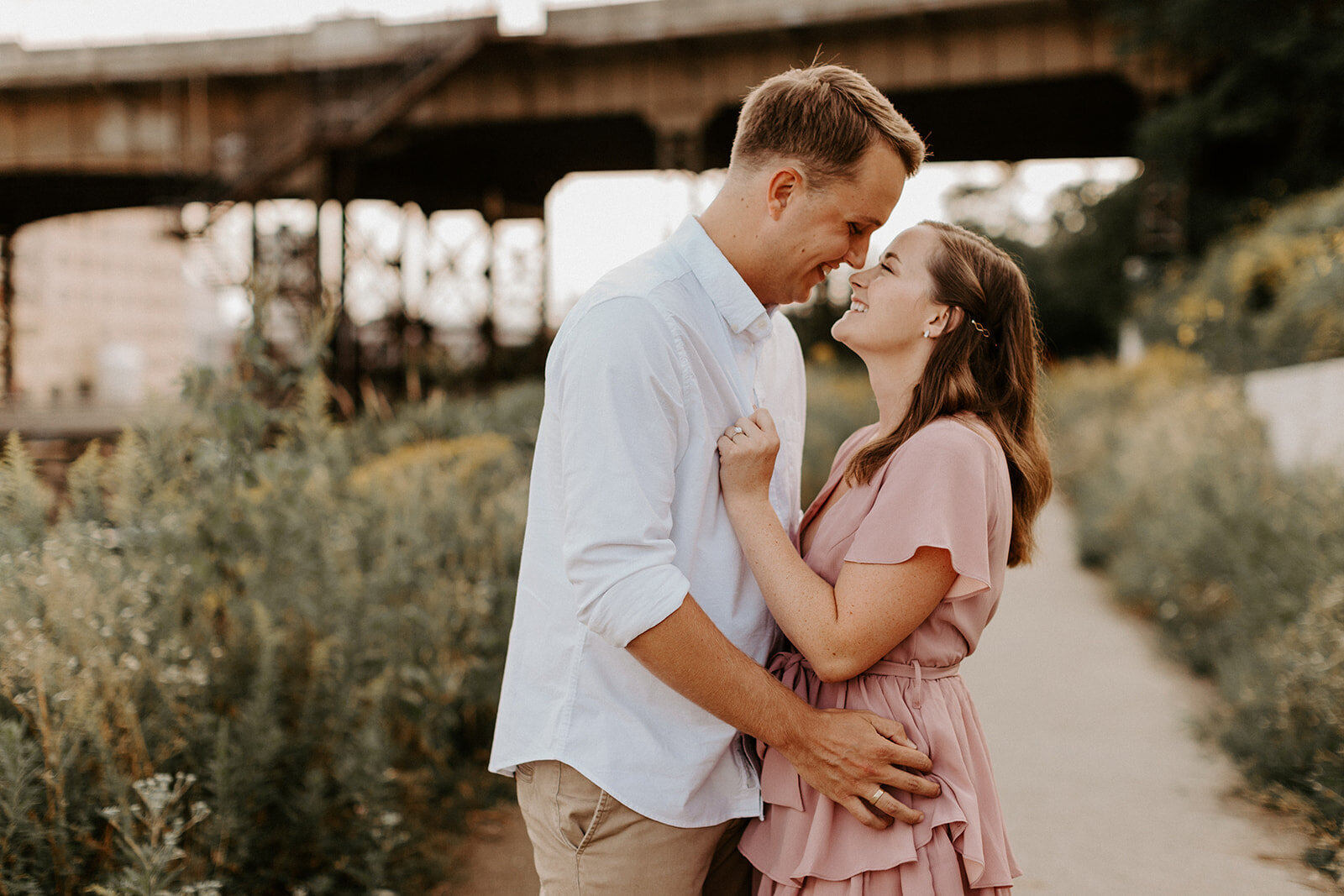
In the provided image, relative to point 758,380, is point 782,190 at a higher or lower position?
higher

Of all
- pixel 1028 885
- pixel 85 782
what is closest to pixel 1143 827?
pixel 1028 885

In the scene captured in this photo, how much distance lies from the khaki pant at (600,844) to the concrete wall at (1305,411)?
542 cm

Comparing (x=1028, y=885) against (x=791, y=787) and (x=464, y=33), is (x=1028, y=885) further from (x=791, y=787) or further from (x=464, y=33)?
(x=464, y=33)

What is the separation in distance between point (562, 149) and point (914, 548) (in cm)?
2322

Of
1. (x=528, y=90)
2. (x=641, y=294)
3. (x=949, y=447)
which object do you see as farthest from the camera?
(x=528, y=90)

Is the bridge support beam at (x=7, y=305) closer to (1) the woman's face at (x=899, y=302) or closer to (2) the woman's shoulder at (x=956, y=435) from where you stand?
(1) the woman's face at (x=899, y=302)

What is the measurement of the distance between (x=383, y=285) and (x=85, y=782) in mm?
19731

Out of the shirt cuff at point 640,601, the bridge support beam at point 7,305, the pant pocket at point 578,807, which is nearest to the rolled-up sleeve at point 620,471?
the shirt cuff at point 640,601

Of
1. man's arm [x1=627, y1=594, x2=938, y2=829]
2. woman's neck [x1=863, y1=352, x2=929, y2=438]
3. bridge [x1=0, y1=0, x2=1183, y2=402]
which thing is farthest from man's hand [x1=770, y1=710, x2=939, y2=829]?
bridge [x1=0, y1=0, x2=1183, y2=402]

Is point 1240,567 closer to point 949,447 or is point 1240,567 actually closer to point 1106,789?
point 1106,789

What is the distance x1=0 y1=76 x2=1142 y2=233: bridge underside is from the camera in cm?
1961

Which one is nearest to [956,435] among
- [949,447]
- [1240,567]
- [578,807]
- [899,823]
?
[949,447]

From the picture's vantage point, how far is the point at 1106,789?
15.9 feet

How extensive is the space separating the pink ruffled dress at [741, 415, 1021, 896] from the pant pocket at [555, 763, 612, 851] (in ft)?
1.15
